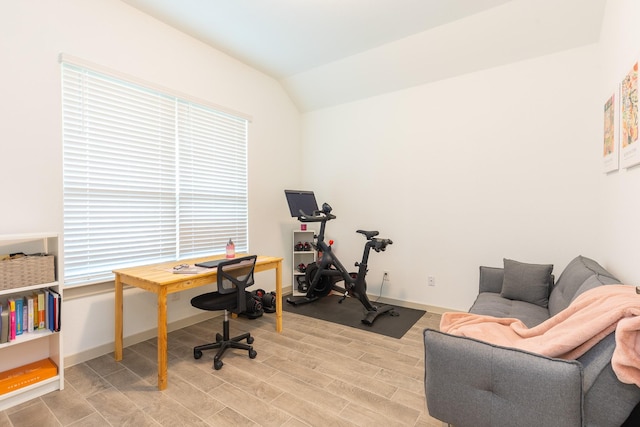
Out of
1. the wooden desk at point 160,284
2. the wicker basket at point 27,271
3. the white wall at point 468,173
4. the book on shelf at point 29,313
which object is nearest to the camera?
the wicker basket at point 27,271

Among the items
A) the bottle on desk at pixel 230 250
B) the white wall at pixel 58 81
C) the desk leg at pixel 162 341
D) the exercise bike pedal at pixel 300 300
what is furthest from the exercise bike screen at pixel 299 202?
the desk leg at pixel 162 341

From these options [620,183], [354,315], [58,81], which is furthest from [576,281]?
[58,81]

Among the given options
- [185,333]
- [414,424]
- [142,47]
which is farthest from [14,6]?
[414,424]

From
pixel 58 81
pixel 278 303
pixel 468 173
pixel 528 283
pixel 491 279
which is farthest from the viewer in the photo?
pixel 468 173

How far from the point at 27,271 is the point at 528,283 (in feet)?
12.9

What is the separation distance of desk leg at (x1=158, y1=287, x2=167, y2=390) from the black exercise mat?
181 cm

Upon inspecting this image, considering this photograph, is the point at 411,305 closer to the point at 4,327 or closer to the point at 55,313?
the point at 55,313

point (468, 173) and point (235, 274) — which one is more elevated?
point (468, 173)

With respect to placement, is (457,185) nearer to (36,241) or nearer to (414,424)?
(414,424)

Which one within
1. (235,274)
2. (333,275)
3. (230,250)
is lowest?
Answer: (333,275)

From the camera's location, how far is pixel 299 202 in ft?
13.8

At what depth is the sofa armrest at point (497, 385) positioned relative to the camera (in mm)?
1229

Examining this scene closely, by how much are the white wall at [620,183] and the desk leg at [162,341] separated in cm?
306

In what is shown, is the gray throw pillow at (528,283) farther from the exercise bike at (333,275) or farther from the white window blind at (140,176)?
the white window blind at (140,176)
